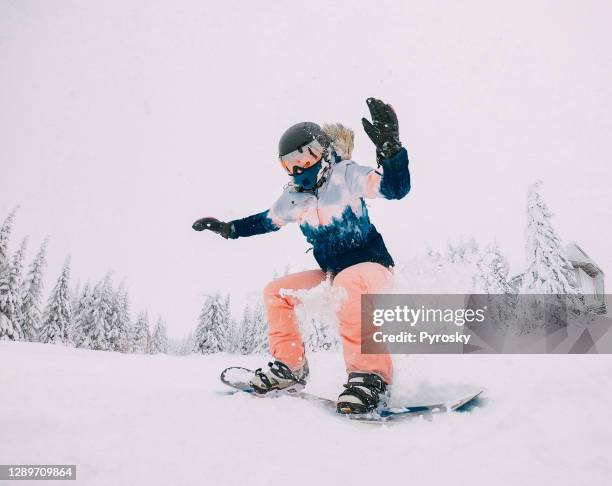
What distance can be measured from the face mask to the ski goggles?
0.02 metres

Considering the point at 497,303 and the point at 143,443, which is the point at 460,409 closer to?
the point at 143,443

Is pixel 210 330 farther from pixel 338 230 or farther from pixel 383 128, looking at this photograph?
pixel 383 128

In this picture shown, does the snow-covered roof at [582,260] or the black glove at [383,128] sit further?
the snow-covered roof at [582,260]

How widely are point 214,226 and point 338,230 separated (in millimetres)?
1643

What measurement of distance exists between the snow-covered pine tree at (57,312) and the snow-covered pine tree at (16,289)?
149 inches

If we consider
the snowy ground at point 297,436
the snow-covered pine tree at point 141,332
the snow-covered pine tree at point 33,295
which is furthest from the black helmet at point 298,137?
the snow-covered pine tree at point 141,332

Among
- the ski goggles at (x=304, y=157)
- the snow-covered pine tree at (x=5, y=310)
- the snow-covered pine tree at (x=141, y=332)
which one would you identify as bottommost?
the snow-covered pine tree at (x=141, y=332)

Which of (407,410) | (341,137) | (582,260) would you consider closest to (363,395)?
(407,410)

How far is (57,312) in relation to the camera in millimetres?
33906

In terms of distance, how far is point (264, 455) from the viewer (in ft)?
5.33

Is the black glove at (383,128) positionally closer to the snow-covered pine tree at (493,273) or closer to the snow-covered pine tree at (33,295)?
the snow-covered pine tree at (493,273)

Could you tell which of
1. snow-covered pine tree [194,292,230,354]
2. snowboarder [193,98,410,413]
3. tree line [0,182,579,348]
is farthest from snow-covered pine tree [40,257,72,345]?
snowboarder [193,98,410,413]

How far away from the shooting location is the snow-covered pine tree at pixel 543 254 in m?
19.9

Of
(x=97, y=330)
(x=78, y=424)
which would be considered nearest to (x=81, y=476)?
(x=78, y=424)
